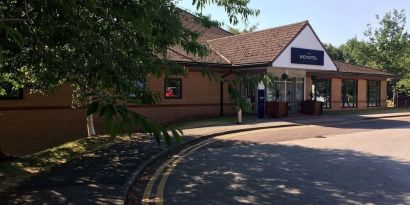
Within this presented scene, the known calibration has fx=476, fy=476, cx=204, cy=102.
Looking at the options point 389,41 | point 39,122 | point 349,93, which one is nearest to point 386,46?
point 389,41

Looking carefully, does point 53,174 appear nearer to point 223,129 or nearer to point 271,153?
point 271,153

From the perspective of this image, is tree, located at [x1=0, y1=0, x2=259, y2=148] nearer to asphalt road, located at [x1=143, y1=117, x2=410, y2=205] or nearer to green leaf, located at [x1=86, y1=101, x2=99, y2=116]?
green leaf, located at [x1=86, y1=101, x2=99, y2=116]

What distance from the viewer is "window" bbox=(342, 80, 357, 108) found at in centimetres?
3534

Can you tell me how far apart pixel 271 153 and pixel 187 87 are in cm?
1284

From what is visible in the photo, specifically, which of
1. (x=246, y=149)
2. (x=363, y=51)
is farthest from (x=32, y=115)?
(x=363, y=51)

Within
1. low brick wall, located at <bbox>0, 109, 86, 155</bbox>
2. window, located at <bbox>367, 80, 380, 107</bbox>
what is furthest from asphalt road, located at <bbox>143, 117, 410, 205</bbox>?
window, located at <bbox>367, 80, 380, 107</bbox>

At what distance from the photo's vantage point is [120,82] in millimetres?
6387

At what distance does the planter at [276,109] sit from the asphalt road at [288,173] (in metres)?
9.23

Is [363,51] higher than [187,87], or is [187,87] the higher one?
[363,51]

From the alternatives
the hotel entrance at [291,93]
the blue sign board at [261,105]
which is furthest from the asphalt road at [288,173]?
the hotel entrance at [291,93]

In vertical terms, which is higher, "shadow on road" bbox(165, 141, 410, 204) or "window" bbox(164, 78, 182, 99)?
"window" bbox(164, 78, 182, 99)

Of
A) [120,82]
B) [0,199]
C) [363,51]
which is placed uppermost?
[363,51]

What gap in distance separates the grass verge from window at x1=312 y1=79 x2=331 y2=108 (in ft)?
65.1

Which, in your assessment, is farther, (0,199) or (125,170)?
(125,170)
